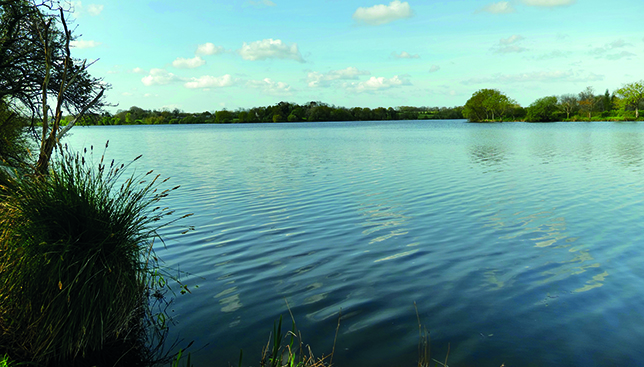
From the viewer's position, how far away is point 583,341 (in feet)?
15.7

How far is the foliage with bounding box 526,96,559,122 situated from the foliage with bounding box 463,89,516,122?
1148 cm

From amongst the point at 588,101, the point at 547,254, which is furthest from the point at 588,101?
the point at 547,254

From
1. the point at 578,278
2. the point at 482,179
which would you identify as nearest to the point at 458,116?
the point at 482,179

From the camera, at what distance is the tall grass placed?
404 cm

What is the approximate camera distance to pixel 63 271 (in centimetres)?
408

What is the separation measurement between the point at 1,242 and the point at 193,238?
206 inches

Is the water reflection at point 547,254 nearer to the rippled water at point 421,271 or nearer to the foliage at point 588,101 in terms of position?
the rippled water at point 421,271

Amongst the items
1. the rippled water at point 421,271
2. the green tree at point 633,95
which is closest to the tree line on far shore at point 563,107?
the green tree at point 633,95

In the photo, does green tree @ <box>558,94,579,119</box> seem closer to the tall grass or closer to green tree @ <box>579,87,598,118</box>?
green tree @ <box>579,87,598,118</box>

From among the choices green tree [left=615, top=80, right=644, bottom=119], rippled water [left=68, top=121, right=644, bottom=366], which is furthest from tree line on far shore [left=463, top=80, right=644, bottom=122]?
rippled water [left=68, top=121, right=644, bottom=366]

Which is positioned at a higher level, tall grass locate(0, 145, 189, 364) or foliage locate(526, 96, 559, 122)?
foliage locate(526, 96, 559, 122)

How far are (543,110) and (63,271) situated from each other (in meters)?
125

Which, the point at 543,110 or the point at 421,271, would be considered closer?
the point at 421,271

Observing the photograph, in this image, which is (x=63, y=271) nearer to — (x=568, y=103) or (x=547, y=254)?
(x=547, y=254)
